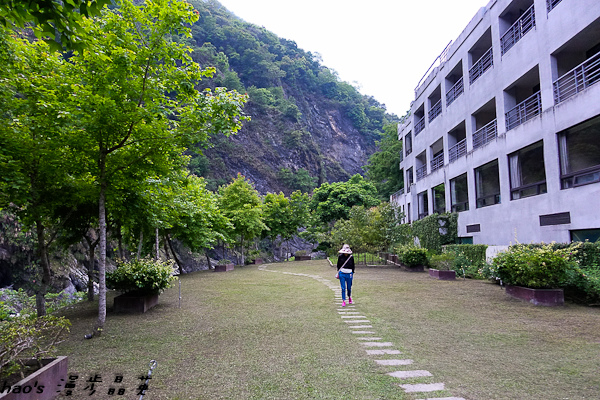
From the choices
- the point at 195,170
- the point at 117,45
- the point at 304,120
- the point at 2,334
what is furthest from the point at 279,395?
the point at 304,120

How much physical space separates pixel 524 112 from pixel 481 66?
175 inches

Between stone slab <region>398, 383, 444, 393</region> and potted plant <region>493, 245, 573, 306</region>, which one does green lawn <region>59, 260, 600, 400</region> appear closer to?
stone slab <region>398, 383, 444, 393</region>

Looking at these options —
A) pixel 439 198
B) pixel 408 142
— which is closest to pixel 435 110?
pixel 439 198

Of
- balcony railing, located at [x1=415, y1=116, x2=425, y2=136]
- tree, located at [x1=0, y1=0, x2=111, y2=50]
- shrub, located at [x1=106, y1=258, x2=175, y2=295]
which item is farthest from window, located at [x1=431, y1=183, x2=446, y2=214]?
tree, located at [x1=0, y1=0, x2=111, y2=50]

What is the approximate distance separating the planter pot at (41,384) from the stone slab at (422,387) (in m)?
3.94

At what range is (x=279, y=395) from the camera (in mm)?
4031

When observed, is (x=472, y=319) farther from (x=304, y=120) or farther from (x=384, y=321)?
(x=304, y=120)

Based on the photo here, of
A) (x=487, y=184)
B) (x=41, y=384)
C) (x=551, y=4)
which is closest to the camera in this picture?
(x=41, y=384)

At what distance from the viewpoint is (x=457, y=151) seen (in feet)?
71.4

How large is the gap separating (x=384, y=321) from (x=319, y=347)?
2359 mm

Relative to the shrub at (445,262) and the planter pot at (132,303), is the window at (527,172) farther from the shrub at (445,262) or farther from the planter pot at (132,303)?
the planter pot at (132,303)

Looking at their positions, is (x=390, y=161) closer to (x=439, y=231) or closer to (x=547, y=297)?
(x=439, y=231)

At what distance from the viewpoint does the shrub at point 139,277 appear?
9352 mm

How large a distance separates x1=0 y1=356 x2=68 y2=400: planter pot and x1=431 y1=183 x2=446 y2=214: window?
22.3m
